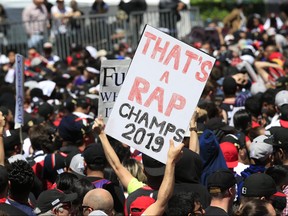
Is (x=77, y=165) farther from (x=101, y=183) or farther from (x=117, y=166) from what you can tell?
(x=117, y=166)

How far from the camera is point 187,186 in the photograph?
8312 millimetres

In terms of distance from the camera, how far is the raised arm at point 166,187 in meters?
7.25

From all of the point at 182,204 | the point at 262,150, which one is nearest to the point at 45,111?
the point at 262,150

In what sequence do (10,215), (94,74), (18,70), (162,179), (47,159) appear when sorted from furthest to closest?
(94,74)
(18,70)
(47,159)
(162,179)
(10,215)

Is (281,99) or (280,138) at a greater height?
(280,138)

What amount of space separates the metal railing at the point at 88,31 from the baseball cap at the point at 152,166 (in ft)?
52.5

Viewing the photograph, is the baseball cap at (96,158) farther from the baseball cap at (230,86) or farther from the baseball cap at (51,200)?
the baseball cap at (230,86)

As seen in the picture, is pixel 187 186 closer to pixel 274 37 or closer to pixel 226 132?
pixel 226 132

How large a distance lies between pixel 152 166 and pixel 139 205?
A: 602 millimetres

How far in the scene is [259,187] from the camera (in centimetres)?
802

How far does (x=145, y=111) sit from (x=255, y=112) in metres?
4.86

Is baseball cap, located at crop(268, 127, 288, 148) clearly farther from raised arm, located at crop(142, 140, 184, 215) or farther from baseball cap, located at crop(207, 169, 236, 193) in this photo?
raised arm, located at crop(142, 140, 184, 215)

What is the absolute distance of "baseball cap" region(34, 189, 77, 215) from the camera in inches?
297

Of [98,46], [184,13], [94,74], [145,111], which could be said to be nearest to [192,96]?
[145,111]
